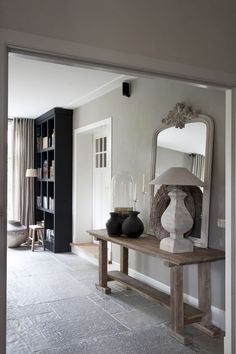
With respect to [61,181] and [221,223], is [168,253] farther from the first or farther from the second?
[61,181]

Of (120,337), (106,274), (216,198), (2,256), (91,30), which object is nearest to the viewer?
(2,256)

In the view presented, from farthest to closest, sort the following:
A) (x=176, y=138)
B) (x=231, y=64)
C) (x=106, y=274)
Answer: (x=106, y=274)
(x=176, y=138)
(x=231, y=64)

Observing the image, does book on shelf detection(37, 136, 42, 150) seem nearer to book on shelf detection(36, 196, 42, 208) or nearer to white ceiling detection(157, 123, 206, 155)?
book on shelf detection(36, 196, 42, 208)

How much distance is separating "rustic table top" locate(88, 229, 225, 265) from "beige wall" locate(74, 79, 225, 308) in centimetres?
17

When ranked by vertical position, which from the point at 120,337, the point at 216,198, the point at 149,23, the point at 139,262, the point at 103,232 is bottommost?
the point at 120,337

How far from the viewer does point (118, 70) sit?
80.3 inches

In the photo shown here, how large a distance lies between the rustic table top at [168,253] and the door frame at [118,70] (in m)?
0.53

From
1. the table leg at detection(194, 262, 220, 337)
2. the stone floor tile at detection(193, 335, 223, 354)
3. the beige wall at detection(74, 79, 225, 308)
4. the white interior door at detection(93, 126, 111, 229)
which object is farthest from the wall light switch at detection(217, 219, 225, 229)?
the white interior door at detection(93, 126, 111, 229)

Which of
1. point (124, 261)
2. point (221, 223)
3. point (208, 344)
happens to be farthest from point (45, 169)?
point (208, 344)

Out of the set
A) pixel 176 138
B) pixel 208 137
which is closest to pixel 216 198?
pixel 208 137

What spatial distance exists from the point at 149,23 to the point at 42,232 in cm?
554

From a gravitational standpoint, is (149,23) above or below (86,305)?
above

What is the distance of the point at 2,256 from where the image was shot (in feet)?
5.50

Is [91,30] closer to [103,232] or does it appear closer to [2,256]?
[2,256]
